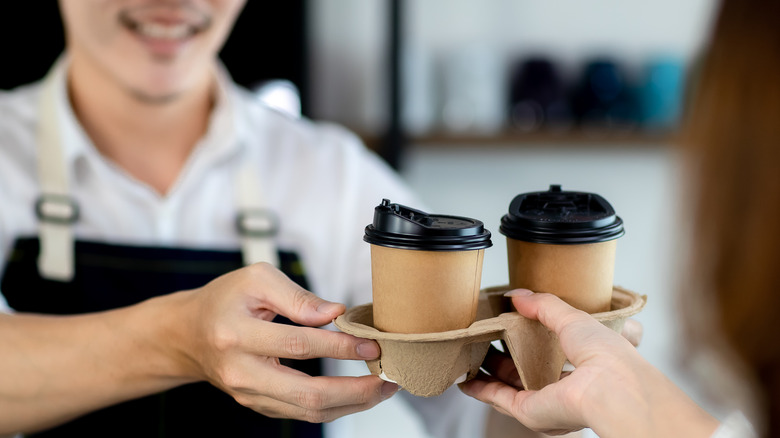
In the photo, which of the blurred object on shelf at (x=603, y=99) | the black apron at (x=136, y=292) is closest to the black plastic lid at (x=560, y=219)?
the black apron at (x=136, y=292)

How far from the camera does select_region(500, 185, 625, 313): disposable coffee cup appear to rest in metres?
0.59

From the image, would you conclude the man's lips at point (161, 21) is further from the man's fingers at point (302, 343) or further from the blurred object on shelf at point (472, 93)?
the blurred object on shelf at point (472, 93)

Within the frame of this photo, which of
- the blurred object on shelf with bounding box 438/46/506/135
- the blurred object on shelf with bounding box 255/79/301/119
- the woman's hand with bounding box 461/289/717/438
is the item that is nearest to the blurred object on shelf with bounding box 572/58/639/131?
the blurred object on shelf with bounding box 438/46/506/135

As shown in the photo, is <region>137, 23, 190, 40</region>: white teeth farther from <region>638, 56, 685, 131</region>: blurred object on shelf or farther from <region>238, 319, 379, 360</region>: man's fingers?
<region>638, 56, 685, 131</region>: blurred object on shelf

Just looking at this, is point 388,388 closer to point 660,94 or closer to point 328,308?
point 328,308

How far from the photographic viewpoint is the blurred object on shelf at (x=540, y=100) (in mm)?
1925

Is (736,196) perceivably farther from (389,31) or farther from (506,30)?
(506,30)

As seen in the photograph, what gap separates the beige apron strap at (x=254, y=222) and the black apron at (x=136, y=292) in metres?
0.06

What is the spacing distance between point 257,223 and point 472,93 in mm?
955

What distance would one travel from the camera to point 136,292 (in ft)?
3.39

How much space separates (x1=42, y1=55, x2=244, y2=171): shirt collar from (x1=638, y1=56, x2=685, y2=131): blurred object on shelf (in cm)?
119

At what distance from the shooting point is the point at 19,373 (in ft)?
2.50

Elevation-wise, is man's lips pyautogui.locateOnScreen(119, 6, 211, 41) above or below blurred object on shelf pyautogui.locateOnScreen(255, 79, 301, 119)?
above

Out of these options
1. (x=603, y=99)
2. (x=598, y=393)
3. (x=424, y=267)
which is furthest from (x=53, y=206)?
(x=603, y=99)
